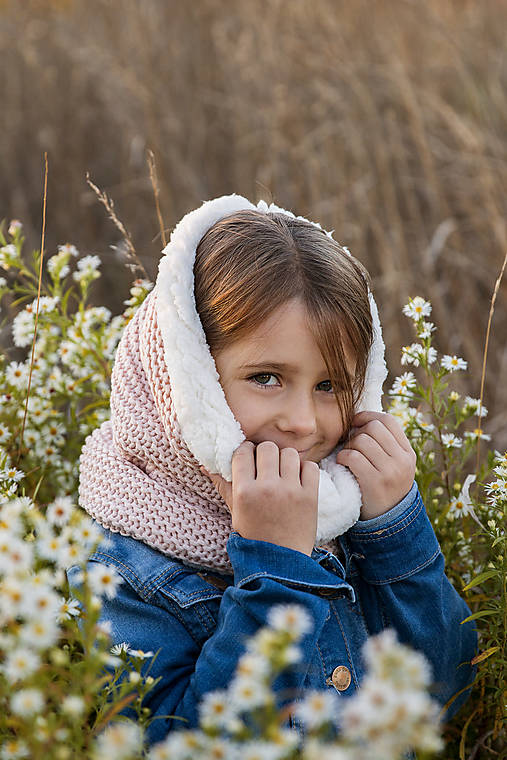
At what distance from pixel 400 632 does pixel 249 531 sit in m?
0.43

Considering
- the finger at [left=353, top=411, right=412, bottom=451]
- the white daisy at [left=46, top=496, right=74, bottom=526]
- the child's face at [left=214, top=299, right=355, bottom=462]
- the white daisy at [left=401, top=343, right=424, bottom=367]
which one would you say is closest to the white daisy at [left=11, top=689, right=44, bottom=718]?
the white daisy at [left=46, top=496, right=74, bottom=526]

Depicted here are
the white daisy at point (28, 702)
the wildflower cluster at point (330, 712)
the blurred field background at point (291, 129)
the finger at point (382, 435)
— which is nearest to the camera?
the wildflower cluster at point (330, 712)

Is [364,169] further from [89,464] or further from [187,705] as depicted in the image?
[187,705]

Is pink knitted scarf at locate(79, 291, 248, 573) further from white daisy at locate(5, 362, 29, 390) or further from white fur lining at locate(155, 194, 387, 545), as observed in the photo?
white daisy at locate(5, 362, 29, 390)

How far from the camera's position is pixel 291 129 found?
438cm

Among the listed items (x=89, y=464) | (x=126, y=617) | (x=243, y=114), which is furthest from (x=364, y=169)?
(x=126, y=617)

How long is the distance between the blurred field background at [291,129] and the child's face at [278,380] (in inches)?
78.8

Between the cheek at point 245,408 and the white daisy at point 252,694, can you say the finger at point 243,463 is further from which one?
the white daisy at point 252,694

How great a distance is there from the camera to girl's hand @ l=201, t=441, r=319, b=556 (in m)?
1.44

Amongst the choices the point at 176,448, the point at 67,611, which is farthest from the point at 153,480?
the point at 67,611

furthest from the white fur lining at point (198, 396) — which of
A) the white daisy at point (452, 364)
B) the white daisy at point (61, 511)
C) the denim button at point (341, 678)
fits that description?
the white daisy at point (61, 511)

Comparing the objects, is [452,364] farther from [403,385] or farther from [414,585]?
[414,585]

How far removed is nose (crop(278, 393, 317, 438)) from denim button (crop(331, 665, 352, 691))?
0.47m

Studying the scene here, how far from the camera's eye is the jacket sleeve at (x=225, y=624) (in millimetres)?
1342
